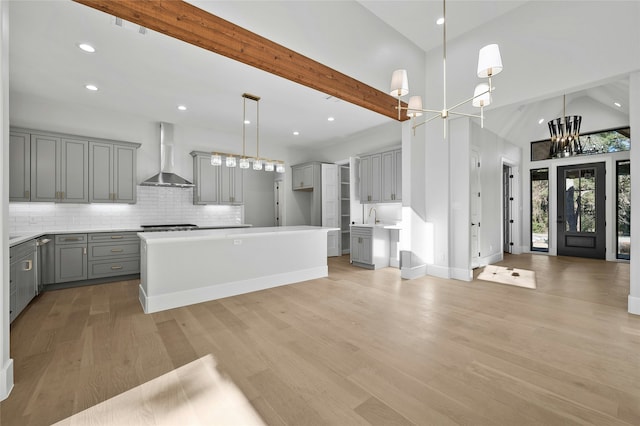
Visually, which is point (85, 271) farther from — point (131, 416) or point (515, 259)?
point (515, 259)

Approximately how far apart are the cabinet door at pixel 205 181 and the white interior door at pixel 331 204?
2.58 meters

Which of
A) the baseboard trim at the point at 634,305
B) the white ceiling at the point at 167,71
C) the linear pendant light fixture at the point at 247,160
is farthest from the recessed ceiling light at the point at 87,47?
the baseboard trim at the point at 634,305

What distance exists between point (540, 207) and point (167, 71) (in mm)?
9025

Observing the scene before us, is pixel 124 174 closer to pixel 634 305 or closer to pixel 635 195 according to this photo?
pixel 635 195

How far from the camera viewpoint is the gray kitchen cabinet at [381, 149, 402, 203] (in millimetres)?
5820

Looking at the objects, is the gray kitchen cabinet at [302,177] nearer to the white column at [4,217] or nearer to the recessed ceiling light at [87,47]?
the recessed ceiling light at [87,47]

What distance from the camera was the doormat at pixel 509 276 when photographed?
4.60 m

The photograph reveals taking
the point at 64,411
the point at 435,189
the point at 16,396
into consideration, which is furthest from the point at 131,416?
the point at 435,189

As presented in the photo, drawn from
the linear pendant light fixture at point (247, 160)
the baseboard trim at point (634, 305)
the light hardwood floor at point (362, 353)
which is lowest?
the light hardwood floor at point (362, 353)

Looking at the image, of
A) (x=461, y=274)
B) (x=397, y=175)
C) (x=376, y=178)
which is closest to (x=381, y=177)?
(x=376, y=178)

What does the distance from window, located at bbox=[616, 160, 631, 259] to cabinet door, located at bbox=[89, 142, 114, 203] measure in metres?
10.6

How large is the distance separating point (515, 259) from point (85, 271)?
8.74m

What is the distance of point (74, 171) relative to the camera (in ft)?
15.5

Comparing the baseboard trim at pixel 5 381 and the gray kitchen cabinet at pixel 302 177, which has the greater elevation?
the gray kitchen cabinet at pixel 302 177
